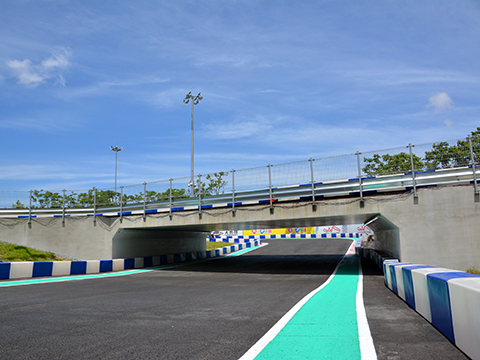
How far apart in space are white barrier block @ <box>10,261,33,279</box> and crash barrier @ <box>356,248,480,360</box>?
15.0m

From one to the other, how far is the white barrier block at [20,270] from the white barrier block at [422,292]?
15141 millimetres

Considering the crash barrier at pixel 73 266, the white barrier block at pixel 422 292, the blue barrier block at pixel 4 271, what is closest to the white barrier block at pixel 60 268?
the crash barrier at pixel 73 266

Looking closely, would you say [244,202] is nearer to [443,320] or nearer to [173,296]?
[173,296]

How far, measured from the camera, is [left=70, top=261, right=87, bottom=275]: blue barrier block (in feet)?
59.6

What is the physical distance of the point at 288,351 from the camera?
468cm

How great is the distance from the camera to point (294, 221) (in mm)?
21375

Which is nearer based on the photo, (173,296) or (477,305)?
(477,305)

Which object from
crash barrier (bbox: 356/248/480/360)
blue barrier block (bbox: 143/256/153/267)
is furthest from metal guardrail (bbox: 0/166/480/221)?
crash barrier (bbox: 356/248/480/360)

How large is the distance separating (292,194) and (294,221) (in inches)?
149

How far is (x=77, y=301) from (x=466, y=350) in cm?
821

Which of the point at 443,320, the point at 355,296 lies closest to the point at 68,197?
the point at 355,296

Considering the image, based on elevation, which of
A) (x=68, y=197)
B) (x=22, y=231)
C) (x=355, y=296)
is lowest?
(x=355, y=296)

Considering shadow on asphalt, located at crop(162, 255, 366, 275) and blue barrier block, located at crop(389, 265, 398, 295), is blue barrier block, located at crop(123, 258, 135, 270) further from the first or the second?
blue barrier block, located at crop(389, 265, 398, 295)

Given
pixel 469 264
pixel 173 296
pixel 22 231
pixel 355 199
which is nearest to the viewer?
pixel 173 296
